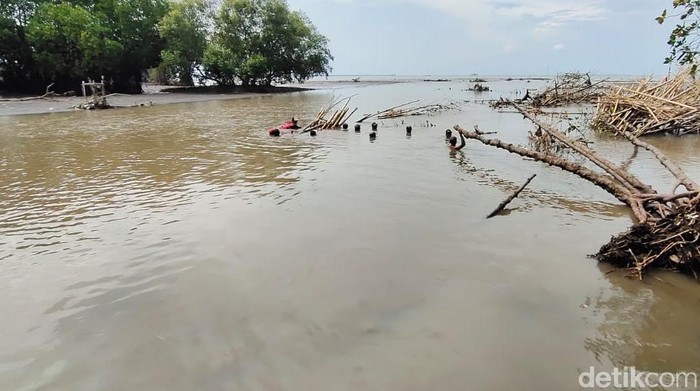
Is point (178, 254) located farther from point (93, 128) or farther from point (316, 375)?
point (93, 128)

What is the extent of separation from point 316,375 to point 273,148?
10.4m

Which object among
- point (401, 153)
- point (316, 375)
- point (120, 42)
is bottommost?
point (316, 375)

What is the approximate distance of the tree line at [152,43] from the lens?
35406mm

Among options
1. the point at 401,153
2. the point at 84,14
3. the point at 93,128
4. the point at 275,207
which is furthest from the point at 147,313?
the point at 84,14

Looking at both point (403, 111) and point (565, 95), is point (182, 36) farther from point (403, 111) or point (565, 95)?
point (565, 95)

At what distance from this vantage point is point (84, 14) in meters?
35.5

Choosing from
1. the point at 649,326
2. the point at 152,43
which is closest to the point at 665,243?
the point at 649,326

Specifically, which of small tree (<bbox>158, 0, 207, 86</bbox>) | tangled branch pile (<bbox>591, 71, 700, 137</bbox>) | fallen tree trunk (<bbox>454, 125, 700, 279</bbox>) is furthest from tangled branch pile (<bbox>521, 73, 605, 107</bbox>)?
small tree (<bbox>158, 0, 207, 86</bbox>)

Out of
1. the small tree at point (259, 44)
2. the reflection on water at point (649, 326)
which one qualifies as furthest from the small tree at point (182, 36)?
the reflection on water at point (649, 326)

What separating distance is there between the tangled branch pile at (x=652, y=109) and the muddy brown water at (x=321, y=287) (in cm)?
707

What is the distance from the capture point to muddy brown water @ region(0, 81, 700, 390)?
3201mm

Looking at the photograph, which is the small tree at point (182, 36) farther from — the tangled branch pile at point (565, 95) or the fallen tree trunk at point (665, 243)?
the fallen tree trunk at point (665, 243)
